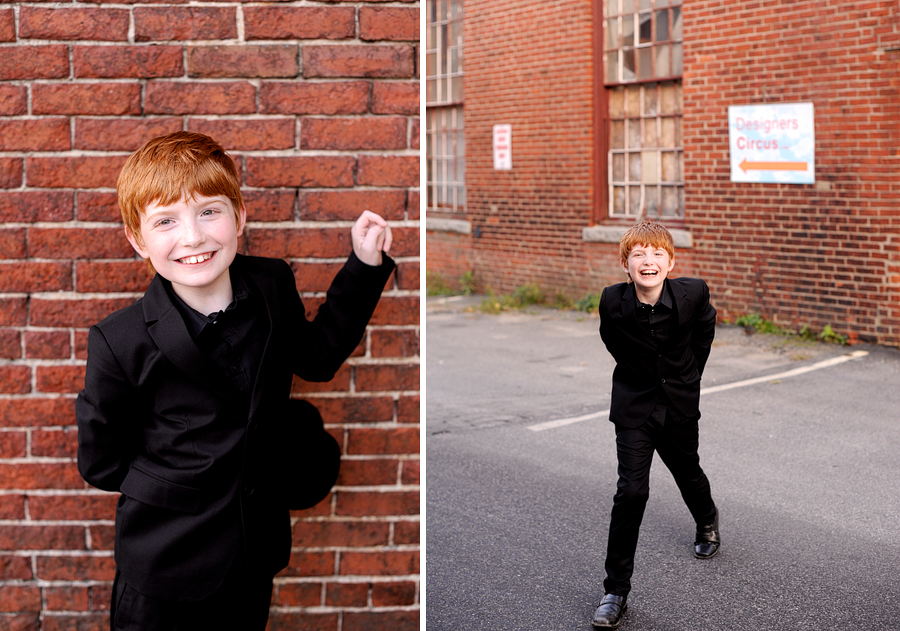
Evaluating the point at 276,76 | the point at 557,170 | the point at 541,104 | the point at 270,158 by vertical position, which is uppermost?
the point at 541,104

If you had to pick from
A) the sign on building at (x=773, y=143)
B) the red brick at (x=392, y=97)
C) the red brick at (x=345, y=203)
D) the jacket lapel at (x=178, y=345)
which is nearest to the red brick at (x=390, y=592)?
the jacket lapel at (x=178, y=345)

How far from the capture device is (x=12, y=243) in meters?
2.89

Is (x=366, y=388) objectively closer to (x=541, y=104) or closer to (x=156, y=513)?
(x=156, y=513)

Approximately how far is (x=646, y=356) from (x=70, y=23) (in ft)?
8.23

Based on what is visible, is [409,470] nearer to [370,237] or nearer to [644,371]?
[370,237]

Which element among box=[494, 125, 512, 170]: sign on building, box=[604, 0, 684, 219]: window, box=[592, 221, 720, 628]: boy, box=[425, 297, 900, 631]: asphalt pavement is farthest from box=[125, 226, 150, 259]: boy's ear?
box=[494, 125, 512, 170]: sign on building

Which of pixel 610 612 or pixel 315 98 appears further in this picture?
pixel 610 612

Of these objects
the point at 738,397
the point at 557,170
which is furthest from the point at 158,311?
the point at 557,170

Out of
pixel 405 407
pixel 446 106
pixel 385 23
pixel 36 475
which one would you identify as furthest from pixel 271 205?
pixel 446 106

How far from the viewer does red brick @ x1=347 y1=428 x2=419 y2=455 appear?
305cm

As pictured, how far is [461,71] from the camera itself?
50.7ft

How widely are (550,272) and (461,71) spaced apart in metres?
3.77

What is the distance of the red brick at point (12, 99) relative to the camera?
2.85 metres

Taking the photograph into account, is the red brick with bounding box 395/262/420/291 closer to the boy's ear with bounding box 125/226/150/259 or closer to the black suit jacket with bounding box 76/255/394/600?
the black suit jacket with bounding box 76/255/394/600
